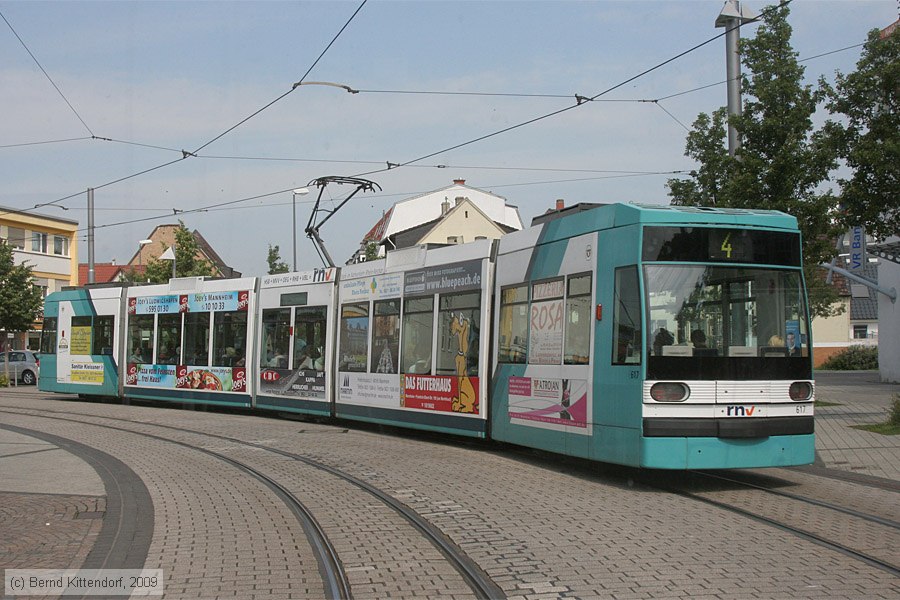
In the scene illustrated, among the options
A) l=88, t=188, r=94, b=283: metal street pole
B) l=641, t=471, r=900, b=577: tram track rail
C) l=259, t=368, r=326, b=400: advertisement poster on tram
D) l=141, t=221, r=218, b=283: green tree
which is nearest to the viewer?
l=641, t=471, r=900, b=577: tram track rail

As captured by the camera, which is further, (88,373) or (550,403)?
(88,373)

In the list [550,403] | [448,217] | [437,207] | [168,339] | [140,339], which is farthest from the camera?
[437,207]

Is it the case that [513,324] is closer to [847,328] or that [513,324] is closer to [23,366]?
[23,366]

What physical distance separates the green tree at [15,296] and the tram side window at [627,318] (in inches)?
1308

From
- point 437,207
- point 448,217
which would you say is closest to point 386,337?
point 448,217

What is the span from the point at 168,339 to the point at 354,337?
781cm

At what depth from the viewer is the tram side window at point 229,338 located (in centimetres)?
2042

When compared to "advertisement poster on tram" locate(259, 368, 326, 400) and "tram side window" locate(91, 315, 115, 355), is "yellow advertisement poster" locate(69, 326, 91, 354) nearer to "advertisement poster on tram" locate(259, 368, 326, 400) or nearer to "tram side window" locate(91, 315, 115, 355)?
"tram side window" locate(91, 315, 115, 355)

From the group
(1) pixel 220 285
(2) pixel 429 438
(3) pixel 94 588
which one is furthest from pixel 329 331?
(3) pixel 94 588

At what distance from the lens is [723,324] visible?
9.30 meters

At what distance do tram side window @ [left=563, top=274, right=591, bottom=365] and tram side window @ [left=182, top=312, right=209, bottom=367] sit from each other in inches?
501

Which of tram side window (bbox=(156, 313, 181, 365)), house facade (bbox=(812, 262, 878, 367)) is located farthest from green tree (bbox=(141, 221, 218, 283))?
house facade (bbox=(812, 262, 878, 367))

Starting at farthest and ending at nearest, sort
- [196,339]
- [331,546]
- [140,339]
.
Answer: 1. [140,339]
2. [196,339]
3. [331,546]

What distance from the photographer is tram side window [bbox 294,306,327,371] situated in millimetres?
17828
